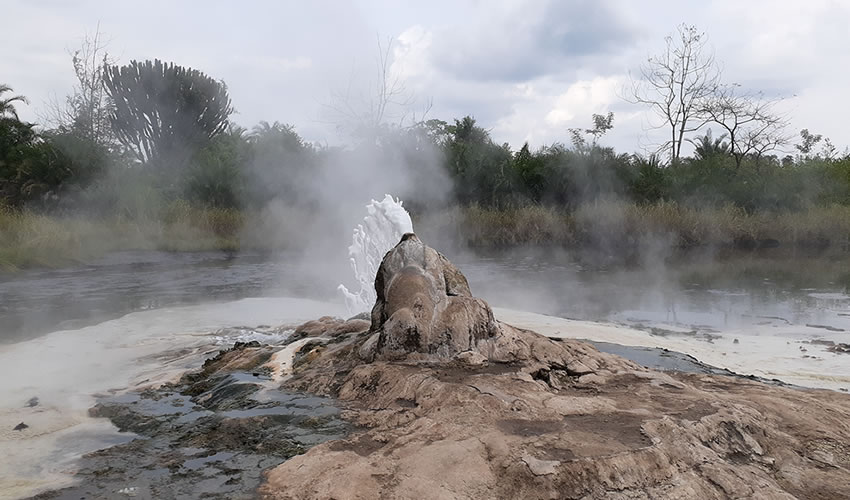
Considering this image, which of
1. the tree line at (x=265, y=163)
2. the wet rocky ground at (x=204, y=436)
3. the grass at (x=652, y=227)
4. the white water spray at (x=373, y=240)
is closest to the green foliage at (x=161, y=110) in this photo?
the tree line at (x=265, y=163)

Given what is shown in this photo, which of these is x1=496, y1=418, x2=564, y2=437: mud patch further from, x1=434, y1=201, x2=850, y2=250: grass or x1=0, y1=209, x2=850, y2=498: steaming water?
x1=434, y1=201, x2=850, y2=250: grass

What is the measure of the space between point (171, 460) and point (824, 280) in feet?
46.2

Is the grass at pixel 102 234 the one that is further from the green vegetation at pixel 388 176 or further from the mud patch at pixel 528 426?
the mud patch at pixel 528 426

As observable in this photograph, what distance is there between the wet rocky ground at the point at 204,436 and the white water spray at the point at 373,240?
3.57m

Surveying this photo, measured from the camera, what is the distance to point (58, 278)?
1349cm

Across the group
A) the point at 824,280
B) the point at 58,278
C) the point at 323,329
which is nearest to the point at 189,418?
the point at 323,329

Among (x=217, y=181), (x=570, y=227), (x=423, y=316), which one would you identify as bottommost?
(x=423, y=316)

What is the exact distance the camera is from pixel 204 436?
162 inches

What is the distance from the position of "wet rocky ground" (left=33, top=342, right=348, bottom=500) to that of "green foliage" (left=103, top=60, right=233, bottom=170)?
80.7 ft

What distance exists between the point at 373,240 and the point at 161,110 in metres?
23.2

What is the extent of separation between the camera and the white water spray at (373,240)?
28.7 feet

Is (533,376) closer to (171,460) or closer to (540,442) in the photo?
(540,442)

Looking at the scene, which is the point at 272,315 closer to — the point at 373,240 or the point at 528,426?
the point at 373,240

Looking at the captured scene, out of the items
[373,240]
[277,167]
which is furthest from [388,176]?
[373,240]
